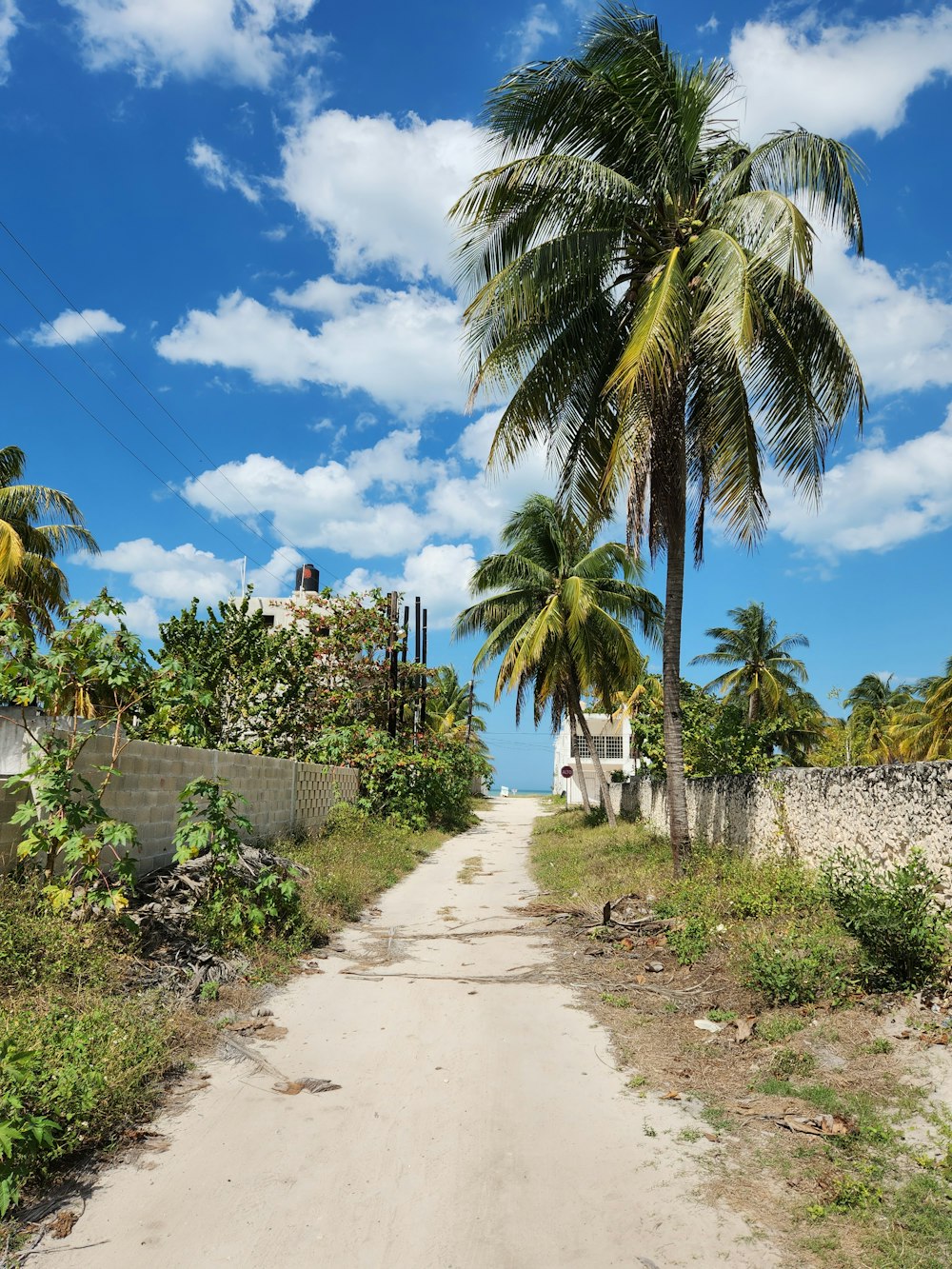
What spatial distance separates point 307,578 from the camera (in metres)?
32.3

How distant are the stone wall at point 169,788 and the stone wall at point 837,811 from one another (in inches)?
238

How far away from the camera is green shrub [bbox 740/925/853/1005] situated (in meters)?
5.91

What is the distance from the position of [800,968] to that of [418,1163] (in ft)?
11.1

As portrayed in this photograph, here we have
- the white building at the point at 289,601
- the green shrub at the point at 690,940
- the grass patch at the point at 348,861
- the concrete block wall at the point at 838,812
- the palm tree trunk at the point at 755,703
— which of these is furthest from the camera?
the palm tree trunk at the point at 755,703

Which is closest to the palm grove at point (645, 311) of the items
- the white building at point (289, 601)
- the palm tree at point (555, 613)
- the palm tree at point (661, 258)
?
the palm tree at point (661, 258)

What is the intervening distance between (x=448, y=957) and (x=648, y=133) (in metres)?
9.50

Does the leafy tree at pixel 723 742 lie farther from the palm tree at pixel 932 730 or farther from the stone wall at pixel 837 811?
the palm tree at pixel 932 730

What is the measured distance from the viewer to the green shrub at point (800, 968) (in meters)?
5.91

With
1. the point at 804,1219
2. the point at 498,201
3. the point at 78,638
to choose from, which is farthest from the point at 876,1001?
the point at 498,201

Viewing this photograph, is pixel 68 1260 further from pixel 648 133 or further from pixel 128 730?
pixel 648 133

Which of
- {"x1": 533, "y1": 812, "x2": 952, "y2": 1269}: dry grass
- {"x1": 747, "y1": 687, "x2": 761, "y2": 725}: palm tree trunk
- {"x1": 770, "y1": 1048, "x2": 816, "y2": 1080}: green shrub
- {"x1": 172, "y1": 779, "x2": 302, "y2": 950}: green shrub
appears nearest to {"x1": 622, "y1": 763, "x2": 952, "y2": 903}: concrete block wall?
{"x1": 533, "y1": 812, "x2": 952, "y2": 1269}: dry grass

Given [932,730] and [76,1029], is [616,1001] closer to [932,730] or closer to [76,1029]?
[76,1029]

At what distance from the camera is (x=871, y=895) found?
611cm

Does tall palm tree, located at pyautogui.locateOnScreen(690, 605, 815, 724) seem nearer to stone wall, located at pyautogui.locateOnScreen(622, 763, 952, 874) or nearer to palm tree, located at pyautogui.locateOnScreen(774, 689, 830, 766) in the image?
palm tree, located at pyautogui.locateOnScreen(774, 689, 830, 766)
